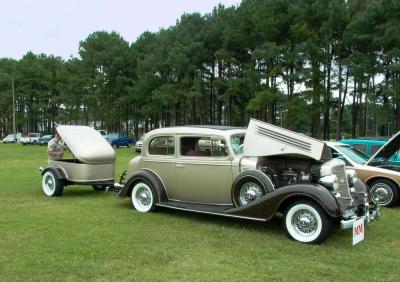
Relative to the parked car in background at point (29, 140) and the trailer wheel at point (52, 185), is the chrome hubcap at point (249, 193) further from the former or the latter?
the parked car in background at point (29, 140)

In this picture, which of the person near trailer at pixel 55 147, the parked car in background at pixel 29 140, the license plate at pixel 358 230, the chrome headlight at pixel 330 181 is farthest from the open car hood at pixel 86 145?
the parked car in background at pixel 29 140

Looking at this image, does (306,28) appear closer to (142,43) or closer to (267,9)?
(267,9)

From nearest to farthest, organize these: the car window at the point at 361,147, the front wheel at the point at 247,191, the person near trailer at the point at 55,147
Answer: the front wheel at the point at 247,191 → the person near trailer at the point at 55,147 → the car window at the point at 361,147

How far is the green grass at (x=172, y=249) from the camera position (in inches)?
223

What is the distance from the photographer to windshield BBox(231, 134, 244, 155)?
8.51 metres

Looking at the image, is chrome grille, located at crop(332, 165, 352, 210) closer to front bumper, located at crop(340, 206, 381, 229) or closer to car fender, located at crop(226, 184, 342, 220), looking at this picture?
front bumper, located at crop(340, 206, 381, 229)

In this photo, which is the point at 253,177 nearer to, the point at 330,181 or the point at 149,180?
the point at 330,181

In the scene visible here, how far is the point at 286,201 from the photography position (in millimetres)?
7297

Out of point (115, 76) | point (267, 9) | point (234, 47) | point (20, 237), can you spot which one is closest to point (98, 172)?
point (20, 237)

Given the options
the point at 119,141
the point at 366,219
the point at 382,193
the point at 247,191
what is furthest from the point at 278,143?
the point at 119,141

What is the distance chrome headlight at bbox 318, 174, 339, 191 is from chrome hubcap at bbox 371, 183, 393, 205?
12.1ft

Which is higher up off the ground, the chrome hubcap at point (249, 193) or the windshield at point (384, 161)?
the windshield at point (384, 161)

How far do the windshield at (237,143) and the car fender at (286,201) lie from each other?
120cm

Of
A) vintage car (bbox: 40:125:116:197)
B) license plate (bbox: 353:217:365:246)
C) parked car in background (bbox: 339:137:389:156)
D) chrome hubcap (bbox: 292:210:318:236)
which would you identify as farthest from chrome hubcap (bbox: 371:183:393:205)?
vintage car (bbox: 40:125:116:197)
